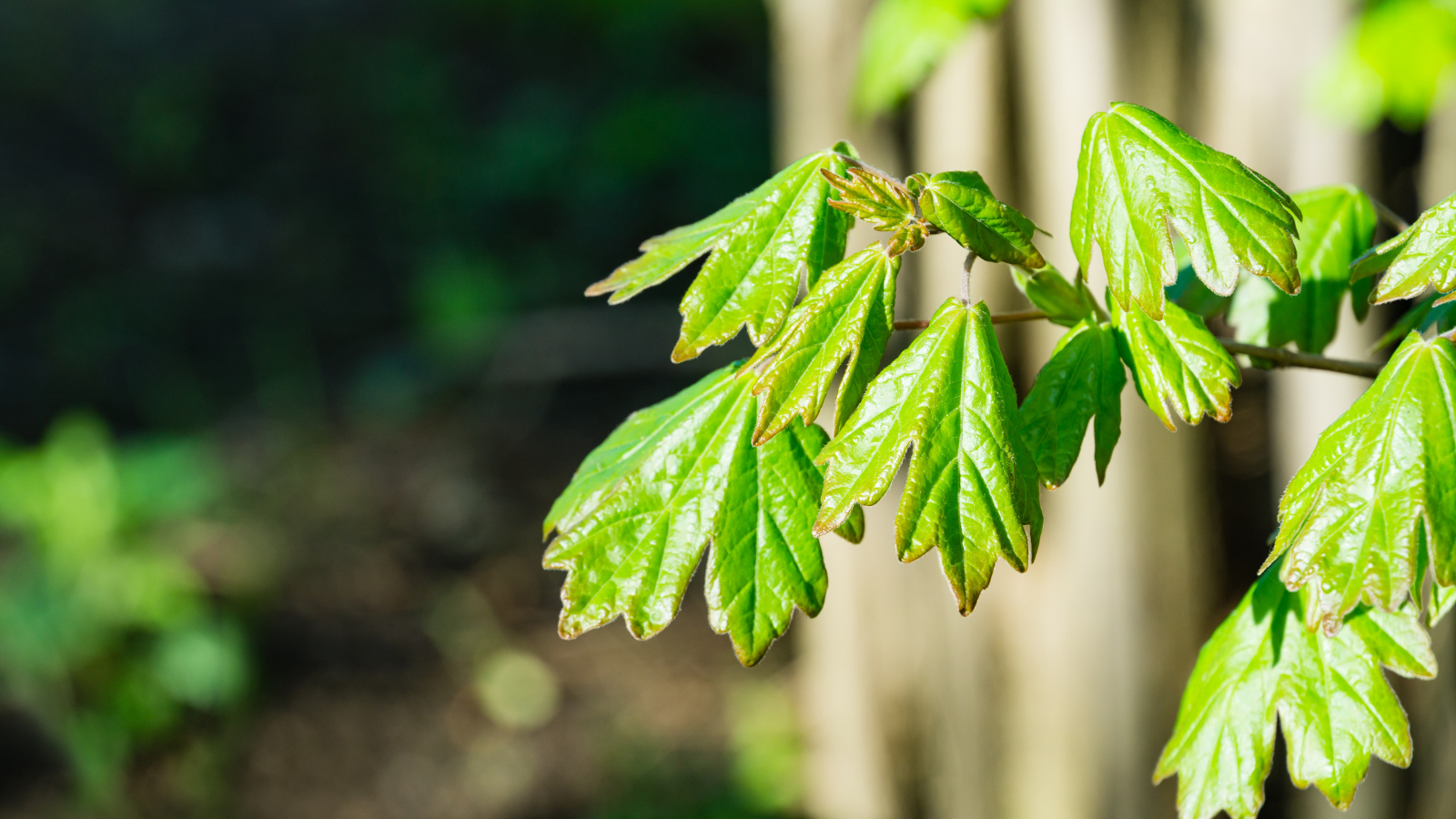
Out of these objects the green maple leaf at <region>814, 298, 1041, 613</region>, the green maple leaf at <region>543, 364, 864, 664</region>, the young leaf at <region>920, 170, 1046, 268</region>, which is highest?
the young leaf at <region>920, 170, 1046, 268</region>

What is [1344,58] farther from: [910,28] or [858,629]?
[858,629]

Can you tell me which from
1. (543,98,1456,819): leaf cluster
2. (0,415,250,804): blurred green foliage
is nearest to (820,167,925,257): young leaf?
(543,98,1456,819): leaf cluster

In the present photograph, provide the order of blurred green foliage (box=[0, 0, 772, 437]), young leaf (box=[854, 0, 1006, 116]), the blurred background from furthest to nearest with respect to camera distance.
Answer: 1. blurred green foliage (box=[0, 0, 772, 437])
2. the blurred background
3. young leaf (box=[854, 0, 1006, 116])

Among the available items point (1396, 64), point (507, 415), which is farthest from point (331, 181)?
point (1396, 64)

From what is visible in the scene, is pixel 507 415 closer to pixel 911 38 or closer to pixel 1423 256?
pixel 911 38

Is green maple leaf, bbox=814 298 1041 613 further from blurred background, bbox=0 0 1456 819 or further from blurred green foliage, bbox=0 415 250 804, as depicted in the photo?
blurred green foliage, bbox=0 415 250 804

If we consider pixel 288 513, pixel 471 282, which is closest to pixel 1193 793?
pixel 288 513

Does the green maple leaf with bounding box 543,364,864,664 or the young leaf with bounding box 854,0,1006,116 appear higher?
the young leaf with bounding box 854,0,1006,116

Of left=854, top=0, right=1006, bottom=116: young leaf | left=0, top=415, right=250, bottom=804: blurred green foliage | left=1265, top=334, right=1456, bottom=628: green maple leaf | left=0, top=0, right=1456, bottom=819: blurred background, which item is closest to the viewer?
left=1265, top=334, right=1456, bottom=628: green maple leaf
